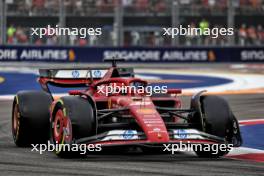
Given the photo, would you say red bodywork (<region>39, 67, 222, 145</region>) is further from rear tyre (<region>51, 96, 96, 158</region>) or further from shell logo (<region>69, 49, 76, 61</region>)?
shell logo (<region>69, 49, 76, 61</region>)

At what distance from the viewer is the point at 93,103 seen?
31.4 ft

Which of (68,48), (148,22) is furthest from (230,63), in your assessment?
(68,48)

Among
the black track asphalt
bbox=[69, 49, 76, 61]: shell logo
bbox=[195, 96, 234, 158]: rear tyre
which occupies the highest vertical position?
bbox=[195, 96, 234, 158]: rear tyre

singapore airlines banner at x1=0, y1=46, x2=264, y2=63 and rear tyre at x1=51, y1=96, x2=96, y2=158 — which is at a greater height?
rear tyre at x1=51, y1=96, x2=96, y2=158

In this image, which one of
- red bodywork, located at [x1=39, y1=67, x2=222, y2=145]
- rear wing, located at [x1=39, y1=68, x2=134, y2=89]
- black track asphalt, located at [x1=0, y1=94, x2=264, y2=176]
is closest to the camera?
black track asphalt, located at [x1=0, y1=94, x2=264, y2=176]

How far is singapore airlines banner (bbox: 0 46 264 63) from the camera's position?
1358 inches

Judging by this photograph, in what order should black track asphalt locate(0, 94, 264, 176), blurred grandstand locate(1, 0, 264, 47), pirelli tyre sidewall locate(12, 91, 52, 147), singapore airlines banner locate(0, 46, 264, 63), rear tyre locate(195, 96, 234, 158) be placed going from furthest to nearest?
blurred grandstand locate(1, 0, 264, 47)
singapore airlines banner locate(0, 46, 264, 63)
pirelli tyre sidewall locate(12, 91, 52, 147)
rear tyre locate(195, 96, 234, 158)
black track asphalt locate(0, 94, 264, 176)

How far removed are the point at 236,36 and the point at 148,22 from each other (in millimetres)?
4045

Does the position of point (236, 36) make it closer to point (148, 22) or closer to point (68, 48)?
point (148, 22)

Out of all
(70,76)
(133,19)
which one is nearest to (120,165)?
(70,76)

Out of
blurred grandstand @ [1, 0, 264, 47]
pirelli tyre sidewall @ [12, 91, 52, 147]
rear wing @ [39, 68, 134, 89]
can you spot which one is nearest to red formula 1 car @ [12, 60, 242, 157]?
pirelli tyre sidewall @ [12, 91, 52, 147]

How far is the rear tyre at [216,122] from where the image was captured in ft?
31.6

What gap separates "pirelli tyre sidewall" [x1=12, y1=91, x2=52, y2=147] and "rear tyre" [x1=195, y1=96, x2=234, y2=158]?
2.24m

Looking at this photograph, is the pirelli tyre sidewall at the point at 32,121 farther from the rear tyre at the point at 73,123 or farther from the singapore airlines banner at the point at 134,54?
the singapore airlines banner at the point at 134,54
